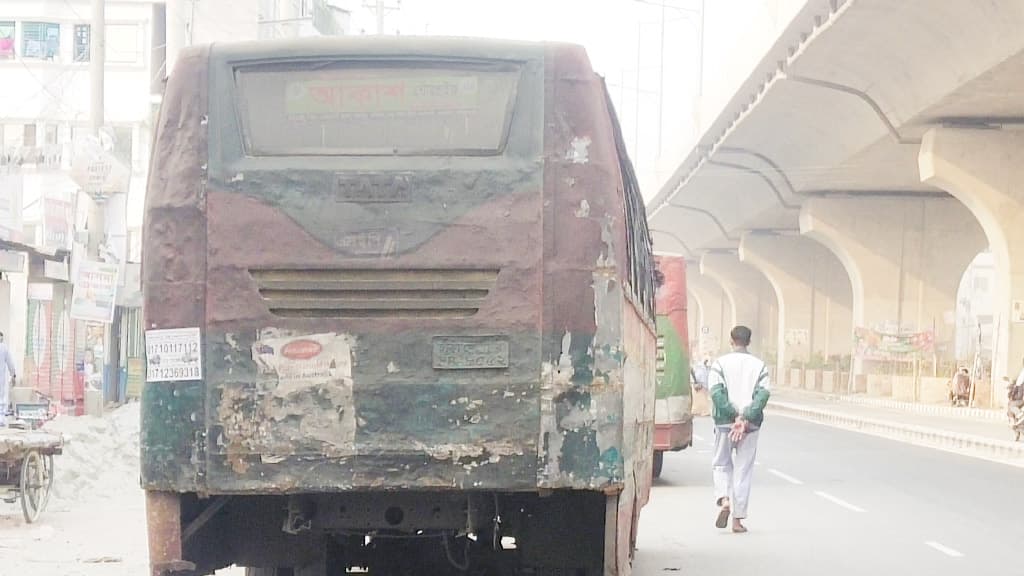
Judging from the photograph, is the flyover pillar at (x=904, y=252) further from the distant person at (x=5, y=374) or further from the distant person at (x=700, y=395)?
the distant person at (x=5, y=374)

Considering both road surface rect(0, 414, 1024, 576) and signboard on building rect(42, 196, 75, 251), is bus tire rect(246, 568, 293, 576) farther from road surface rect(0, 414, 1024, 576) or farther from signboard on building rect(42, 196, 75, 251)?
signboard on building rect(42, 196, 75, 251)

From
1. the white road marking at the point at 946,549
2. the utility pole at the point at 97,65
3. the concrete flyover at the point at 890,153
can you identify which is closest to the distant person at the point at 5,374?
the utility pole at the point at 97,65

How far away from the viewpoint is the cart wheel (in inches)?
525

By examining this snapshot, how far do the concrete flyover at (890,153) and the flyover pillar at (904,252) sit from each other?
2.0 inches

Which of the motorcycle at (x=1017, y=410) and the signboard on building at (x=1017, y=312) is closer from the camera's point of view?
the motorcycle at (x=1017, y=410)

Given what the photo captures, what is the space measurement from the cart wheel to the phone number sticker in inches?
282

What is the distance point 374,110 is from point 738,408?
7.16 metres

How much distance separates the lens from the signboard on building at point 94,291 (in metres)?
21.4

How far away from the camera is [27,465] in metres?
13.4

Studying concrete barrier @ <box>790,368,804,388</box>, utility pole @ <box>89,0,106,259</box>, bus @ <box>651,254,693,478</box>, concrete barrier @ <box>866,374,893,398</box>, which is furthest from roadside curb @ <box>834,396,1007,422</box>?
utility pole @ <box>89,0,106,259</box>

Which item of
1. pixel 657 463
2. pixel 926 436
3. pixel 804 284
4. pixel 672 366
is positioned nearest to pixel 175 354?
pixel 672 366

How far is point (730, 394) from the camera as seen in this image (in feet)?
43.9

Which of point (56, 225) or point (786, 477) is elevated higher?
point (56, 225)

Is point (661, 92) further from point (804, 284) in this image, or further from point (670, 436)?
point (670, 436)
